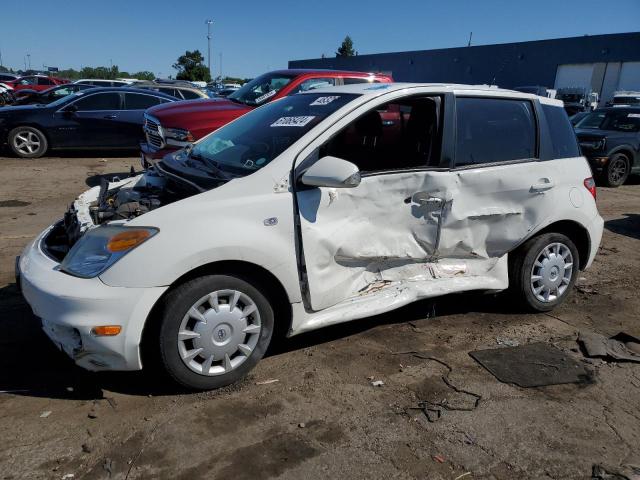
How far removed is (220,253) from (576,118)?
12.2m

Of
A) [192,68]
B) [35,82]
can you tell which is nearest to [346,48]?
[192,68]

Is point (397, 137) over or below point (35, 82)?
below

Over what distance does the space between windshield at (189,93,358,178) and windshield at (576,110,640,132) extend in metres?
10.1

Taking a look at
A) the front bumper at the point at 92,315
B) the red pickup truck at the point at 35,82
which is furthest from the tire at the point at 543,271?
the red pickup truck at the point at 35,82

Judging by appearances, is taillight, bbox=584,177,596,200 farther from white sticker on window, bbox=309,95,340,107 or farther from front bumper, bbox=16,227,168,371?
front bumper, bbox=16,227,168,371

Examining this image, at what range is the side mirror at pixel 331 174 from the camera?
3160mm

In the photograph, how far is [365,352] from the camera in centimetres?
377

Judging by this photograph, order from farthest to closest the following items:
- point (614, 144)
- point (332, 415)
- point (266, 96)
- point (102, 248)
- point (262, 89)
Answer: point (614, 144) → point (262, 89) → point (266, 96) → point (332, 415) → point (102, 248)

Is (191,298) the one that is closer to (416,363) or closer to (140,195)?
(140,195)

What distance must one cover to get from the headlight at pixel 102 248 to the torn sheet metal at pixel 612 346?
10.5ft

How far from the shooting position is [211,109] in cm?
807

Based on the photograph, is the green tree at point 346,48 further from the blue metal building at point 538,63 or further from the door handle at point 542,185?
the door handle at point 542,185

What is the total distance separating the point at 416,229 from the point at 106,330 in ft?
6.89

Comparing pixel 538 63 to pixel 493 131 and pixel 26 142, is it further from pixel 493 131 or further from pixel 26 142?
pixel 493 131
